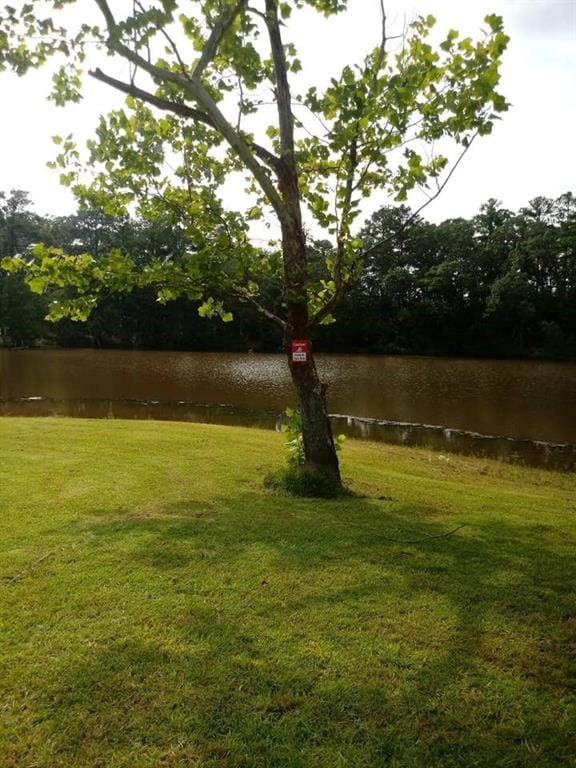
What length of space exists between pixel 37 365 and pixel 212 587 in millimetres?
39662

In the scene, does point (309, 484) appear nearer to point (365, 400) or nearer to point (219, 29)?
point (219, 29)

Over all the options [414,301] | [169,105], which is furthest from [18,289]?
[169,105]

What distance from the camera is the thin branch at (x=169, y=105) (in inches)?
250

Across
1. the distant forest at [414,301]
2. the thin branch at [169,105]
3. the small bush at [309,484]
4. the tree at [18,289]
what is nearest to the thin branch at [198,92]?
the thin branch at [169,105]

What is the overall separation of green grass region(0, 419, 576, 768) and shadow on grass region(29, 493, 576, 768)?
0.04ft

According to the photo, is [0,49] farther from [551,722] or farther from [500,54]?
[551,722]

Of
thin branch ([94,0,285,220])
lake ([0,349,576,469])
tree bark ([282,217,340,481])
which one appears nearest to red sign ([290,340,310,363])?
tree bark ([282,217,340,481])

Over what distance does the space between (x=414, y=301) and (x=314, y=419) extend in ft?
187

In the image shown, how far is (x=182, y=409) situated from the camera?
2145cm

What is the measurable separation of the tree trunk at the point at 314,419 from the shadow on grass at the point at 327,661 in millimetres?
2313

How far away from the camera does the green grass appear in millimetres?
2650

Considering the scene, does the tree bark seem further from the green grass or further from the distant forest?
the distant forest

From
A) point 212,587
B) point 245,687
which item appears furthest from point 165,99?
point 245,687

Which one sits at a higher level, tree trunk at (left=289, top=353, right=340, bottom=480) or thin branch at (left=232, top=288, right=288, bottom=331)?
thin branch at (left=232, top=288, right=288, bottom=331)
